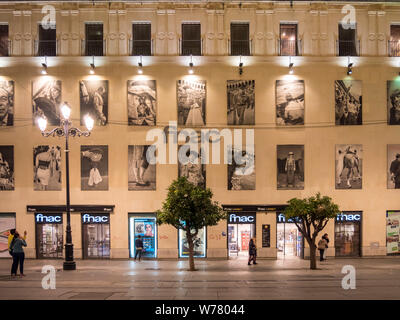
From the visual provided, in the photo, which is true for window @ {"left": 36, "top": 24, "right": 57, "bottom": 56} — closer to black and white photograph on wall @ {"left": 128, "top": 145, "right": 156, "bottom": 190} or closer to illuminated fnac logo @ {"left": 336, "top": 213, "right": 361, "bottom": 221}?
black and white photograph on wall @ {"left": 128, "top": 145, "right": 156, "bottom": 190}

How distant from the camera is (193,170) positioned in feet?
72.3

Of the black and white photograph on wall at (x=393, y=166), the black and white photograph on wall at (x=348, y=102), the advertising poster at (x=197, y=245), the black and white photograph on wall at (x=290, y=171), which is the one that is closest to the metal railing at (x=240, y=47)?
the black and white photograph on wall at (x=348, y=102)

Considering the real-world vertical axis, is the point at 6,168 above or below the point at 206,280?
above

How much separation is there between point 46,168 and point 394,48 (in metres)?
22.9

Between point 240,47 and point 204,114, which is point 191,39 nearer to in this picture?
point 240,47

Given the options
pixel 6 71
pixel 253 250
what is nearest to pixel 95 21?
pixel 6 71

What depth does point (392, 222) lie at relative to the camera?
2238 centimetres

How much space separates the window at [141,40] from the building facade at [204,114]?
6 cm

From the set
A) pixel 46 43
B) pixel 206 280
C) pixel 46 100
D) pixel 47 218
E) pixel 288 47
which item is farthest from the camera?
pixel 288 47

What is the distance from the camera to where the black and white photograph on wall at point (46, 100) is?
22.0 m

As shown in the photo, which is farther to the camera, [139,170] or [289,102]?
[289,102]

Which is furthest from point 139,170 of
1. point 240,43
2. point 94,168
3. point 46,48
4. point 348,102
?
point 348,102

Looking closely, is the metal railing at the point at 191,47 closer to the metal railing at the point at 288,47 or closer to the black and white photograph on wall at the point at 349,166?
the metal railing at the point at 288,47

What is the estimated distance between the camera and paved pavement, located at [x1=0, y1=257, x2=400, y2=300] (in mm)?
12844
